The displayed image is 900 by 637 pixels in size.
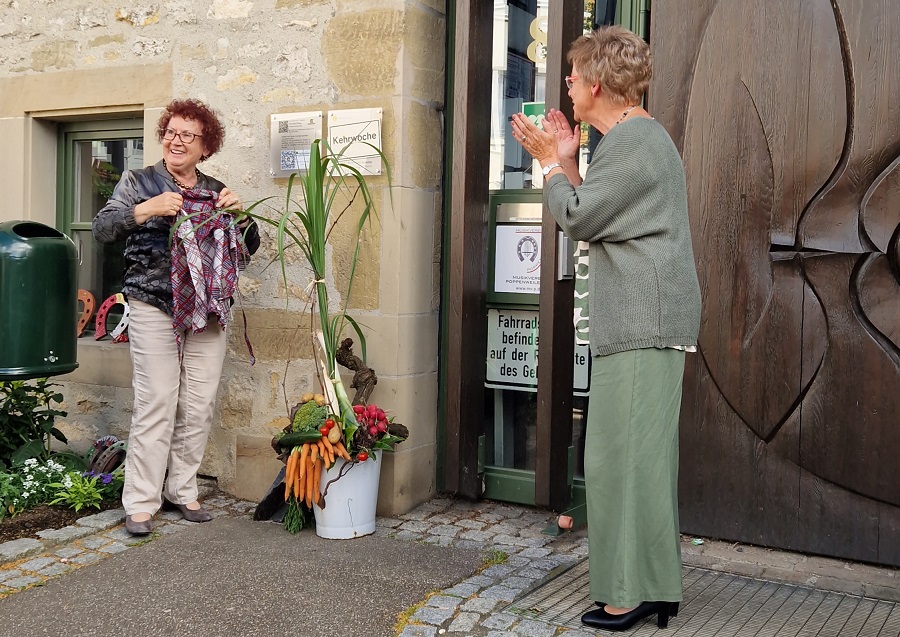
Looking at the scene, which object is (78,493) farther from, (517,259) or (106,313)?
(517,259)

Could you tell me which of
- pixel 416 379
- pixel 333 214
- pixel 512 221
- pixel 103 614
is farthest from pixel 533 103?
pixel 103 614

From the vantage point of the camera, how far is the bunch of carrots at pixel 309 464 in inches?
160

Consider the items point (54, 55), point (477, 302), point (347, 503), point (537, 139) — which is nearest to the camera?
point (537, 139)

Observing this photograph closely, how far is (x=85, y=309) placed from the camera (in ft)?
18.8

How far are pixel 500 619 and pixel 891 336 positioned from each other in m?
1.81

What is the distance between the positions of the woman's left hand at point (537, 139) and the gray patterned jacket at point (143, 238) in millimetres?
1623

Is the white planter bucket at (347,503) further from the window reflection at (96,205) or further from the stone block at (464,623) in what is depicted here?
the window reflection at (96,205)

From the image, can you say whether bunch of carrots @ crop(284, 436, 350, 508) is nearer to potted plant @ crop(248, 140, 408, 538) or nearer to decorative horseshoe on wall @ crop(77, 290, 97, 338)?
potted plant @ crop(248, 140, 408, 538)

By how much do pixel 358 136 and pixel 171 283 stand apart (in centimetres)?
106

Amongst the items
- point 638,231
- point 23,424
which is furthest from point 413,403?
point 23,424

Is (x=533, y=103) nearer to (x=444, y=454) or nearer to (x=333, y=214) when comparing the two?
(x=333, y=214)

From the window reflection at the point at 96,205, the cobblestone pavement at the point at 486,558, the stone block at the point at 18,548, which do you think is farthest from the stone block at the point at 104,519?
the window reflection at the point at 96,205

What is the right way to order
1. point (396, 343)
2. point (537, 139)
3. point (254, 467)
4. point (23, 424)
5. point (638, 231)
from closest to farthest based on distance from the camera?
1. point (638, 231)
2. point (537, 139)
3. point (396, 343)
4. point (254, 467)
5. point (23, 424)

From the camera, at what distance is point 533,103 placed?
471 cm
